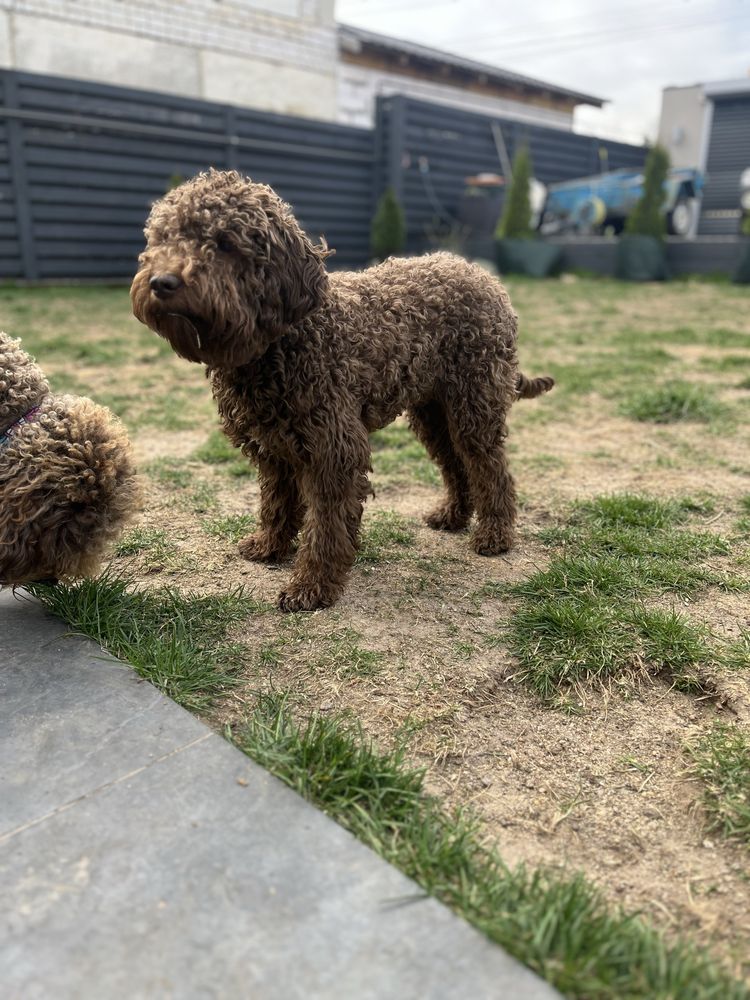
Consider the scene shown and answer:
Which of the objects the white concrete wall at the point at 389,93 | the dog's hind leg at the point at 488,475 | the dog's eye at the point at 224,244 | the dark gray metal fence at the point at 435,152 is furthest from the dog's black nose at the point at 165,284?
the white concrete wall at the point at 389,93

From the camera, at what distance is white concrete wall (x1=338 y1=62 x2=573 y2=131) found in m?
18.0

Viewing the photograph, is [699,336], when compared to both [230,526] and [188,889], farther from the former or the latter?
[188,889]

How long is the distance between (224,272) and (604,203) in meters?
17.9

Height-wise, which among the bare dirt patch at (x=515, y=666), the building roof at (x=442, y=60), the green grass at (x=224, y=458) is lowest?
the bare dirt patch at (x=515, y=666)

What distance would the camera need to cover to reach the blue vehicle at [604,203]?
17656mm

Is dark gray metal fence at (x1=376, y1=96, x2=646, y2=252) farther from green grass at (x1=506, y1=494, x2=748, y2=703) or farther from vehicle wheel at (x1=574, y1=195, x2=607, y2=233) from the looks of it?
green grass at (x1=506, y1=494, x2=748, y2=703)

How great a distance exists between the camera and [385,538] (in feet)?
11.3

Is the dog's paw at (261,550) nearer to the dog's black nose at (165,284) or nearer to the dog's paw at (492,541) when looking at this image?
the dog's paw at (492,541)

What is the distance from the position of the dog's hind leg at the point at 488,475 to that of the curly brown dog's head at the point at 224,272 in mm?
1034

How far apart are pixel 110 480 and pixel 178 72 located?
15940 mm

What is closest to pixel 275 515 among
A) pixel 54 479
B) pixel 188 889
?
pixel 54 479

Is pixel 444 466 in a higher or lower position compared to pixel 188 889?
higher

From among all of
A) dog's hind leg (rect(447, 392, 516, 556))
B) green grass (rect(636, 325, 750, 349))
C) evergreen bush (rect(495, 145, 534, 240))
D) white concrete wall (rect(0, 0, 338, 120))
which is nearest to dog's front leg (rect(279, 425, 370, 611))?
dog's hind leg (rect(447, 392, 516, 556))

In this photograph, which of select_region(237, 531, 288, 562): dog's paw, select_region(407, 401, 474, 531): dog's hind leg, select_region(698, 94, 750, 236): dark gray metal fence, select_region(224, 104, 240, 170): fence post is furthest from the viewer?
select_region(698, 94, 750, 236): dark gray metal fence
